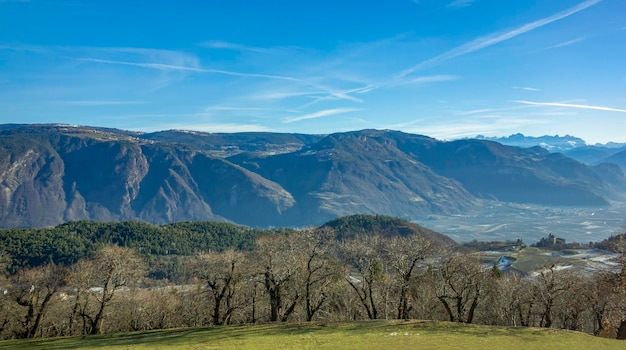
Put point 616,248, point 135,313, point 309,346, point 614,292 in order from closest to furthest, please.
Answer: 1. point 309,346
2. point 614,292
3. point 616,248
4. point 135,313

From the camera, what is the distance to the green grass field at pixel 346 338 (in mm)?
39969

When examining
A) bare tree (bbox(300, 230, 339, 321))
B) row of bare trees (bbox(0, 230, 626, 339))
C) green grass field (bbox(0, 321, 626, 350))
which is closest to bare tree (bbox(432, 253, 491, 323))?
row of bare trees (bbox(0, 230, 626, 339))

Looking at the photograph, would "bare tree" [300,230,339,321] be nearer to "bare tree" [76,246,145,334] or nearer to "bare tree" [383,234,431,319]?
"bare tree" [383,234,431,319]

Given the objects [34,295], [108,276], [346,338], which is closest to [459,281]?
[346,338]

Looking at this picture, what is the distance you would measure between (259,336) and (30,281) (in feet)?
149

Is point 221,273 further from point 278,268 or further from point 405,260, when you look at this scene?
point 405,260

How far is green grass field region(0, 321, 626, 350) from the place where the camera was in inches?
1574

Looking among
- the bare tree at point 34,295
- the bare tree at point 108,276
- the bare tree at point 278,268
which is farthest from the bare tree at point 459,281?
the bare tree at point 34,295

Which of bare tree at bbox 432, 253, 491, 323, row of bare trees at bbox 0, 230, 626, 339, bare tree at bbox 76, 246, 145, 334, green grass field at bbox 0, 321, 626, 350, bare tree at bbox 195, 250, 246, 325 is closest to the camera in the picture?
green grass field at bbox 0, 321, 626, 350

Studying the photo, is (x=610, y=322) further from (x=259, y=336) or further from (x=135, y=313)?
(x=135, y=313)

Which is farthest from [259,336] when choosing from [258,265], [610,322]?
[610,322]

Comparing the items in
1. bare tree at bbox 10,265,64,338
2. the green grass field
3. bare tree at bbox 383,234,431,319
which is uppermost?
bare tree at bbox 383,234,431,319

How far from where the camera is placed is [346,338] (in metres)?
42.1

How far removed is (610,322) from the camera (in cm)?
5753
